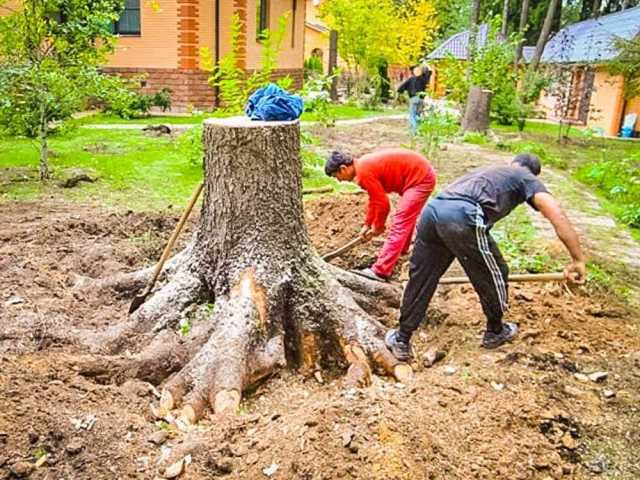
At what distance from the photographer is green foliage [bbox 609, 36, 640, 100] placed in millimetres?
9891

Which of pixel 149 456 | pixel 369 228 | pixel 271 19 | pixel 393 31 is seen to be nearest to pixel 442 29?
pixel 393 31

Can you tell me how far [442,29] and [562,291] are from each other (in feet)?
152

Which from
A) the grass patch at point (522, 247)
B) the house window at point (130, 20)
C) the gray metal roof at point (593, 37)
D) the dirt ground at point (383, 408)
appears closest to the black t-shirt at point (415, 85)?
the gray metal roof at point (593, 37)

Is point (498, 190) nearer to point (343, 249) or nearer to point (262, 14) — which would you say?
point (343, 249)

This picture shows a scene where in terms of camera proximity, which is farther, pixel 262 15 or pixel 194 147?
pixel 262 15

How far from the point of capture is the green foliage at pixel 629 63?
9.89 meters

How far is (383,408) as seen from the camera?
2.93 metres

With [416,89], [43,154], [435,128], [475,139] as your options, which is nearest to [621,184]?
[435,128]

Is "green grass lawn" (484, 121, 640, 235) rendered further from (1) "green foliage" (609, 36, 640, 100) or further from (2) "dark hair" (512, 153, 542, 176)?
(2) "dark hair" (512, 153, 542, 176)

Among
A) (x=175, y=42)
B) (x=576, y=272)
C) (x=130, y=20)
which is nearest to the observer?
(x=576, y=272)

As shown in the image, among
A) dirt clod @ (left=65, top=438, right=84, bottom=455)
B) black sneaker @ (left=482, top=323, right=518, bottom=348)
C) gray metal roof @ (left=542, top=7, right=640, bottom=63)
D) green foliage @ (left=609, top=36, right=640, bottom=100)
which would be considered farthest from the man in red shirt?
gray metal roof @ (left=542, top=7, right=640, bottom=63)

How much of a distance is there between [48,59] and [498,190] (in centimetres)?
757

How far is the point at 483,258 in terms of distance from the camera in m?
3.71

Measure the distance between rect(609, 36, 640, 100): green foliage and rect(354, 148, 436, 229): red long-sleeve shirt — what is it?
6.62 meters
